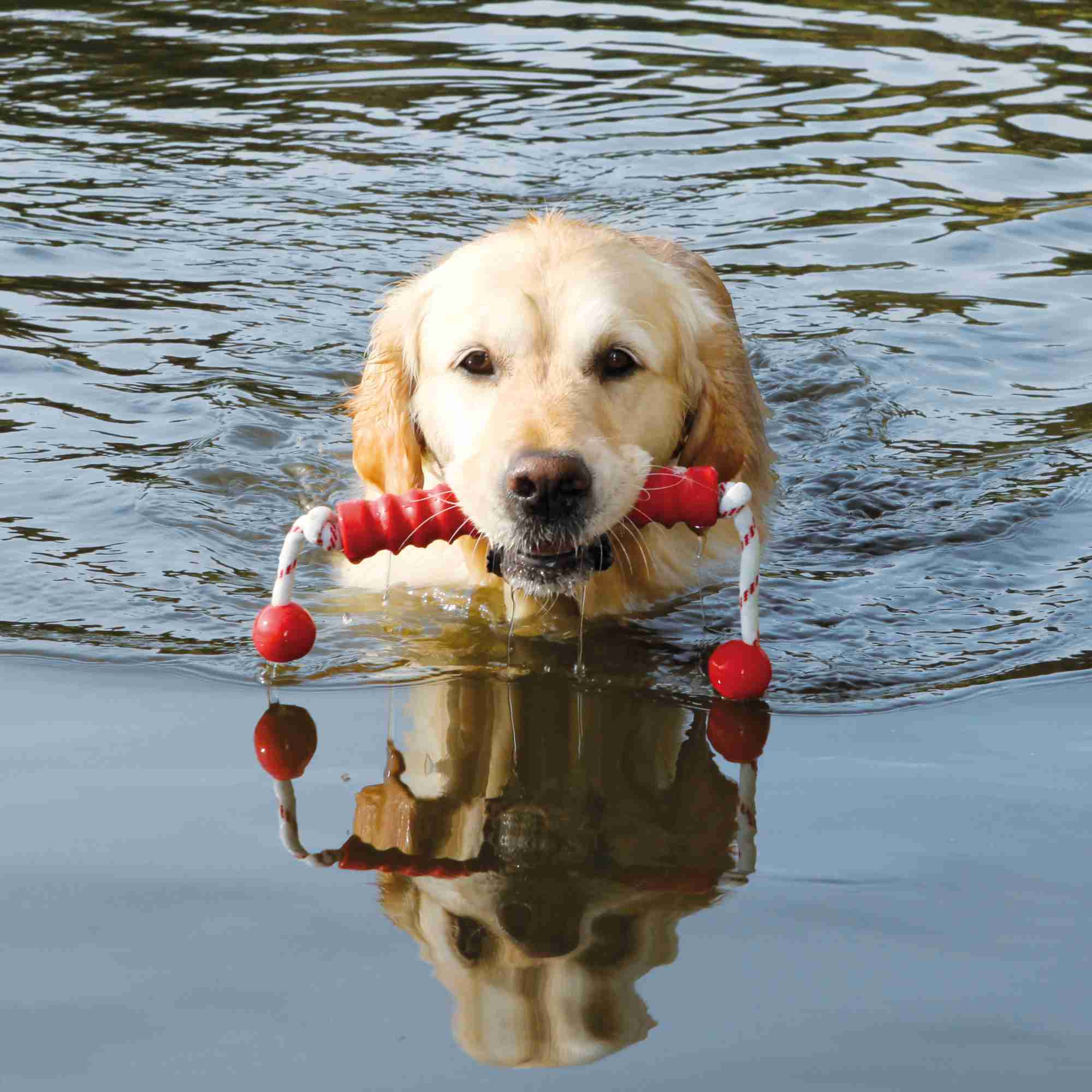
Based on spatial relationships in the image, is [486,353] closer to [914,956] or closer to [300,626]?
[300,626]

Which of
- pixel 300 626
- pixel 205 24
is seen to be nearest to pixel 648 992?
pixel 300 626

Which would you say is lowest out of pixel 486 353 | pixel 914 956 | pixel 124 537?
pixel 124 537

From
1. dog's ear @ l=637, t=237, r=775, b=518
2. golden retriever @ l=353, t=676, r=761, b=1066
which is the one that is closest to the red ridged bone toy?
golden retriever @ l=353, t=676, r=761, b=1066

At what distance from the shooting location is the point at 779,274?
865 centimetres

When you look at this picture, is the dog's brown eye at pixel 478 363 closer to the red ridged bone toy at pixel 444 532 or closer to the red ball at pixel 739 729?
the red ridged bone toy at pixel 444 532

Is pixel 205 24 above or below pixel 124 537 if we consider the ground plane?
above

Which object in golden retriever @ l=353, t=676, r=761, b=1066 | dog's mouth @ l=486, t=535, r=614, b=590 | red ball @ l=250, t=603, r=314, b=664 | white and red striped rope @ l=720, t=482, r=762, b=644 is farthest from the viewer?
dog's mouth @ l=486, t=535, r=614, b=590

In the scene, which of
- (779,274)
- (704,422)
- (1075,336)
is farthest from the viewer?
(779,274)

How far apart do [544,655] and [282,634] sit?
35.8 inches

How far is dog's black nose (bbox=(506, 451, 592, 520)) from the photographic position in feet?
13.1

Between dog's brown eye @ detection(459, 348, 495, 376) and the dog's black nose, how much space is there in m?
0.62

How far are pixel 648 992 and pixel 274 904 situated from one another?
2.45 feet

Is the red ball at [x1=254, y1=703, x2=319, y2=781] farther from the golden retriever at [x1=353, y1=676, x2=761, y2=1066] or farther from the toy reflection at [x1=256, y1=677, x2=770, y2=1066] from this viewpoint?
the golden retriever at [x1=353, y1=676, x2=761, y2=1066]

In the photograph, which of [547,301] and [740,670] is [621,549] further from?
[740,670]
